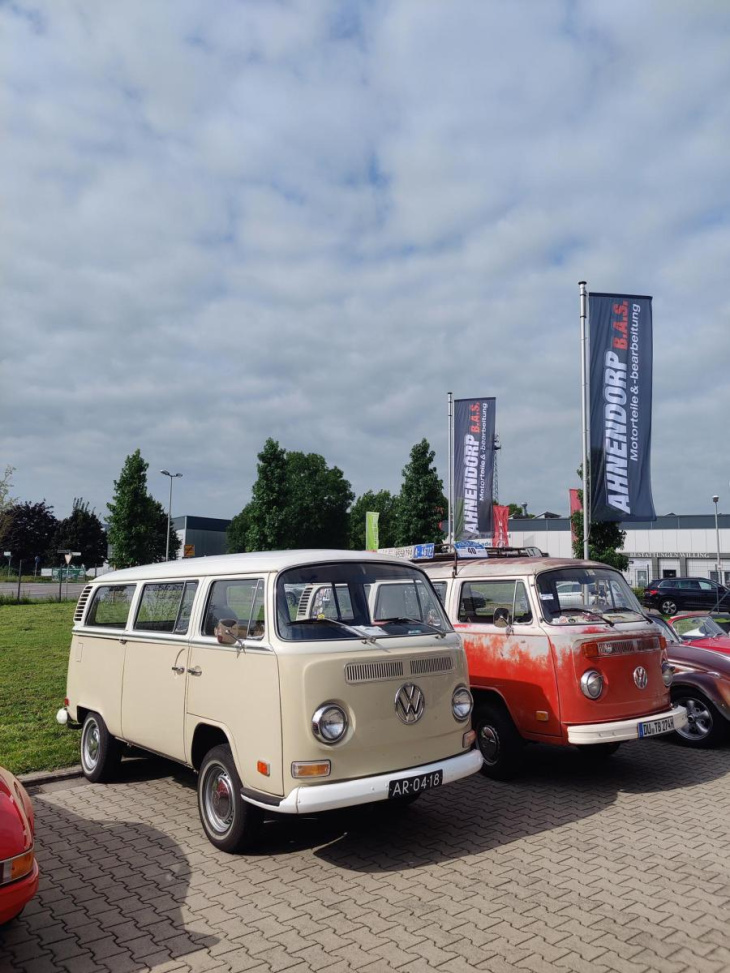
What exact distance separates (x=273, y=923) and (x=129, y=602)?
3.55 metres

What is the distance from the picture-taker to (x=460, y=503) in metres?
21.8

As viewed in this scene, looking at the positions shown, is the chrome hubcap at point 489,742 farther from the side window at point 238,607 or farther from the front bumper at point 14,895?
the front bumper at point 14,895

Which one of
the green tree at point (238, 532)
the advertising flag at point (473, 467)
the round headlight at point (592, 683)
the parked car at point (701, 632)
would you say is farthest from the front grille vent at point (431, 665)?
the green tree at point (238, 532)

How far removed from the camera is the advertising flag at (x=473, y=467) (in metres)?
21.6

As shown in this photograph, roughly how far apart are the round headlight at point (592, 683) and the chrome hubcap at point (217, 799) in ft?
10.5

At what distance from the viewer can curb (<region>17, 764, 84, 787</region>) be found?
7.06 m

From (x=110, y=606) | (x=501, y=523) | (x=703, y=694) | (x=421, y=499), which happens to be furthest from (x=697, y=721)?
(x=421, y=499)

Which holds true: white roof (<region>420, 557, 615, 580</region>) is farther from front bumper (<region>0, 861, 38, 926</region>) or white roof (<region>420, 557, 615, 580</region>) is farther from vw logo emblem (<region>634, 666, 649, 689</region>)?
front bumper (<region>0, 861, 38, 926</region>)

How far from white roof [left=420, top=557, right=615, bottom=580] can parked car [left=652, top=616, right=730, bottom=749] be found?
1734 mm

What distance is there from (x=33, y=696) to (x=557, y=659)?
318 inches

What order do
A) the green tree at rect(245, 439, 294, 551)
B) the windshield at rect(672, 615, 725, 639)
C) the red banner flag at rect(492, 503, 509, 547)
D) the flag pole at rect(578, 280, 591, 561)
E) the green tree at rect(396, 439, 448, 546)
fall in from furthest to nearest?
1. the green tree at rect(245, 439, 294, 551)
2. the green tree at rect(396, 439, 448, 546)
3. the red banner flag at rect(492, 503, 509, 547)
4. the flag pole at rect(578, 280, 591, 561)
5. the windshield at rect(672, 615, 725, 639)

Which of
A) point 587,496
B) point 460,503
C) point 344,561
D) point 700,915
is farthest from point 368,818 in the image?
point 460,503

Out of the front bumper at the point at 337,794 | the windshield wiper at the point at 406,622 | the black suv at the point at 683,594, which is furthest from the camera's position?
the black suv at the point at 683,594

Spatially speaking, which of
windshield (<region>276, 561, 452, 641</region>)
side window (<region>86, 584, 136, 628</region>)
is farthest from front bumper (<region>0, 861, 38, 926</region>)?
side window (<region>86, 584, 136, 628</region>)
